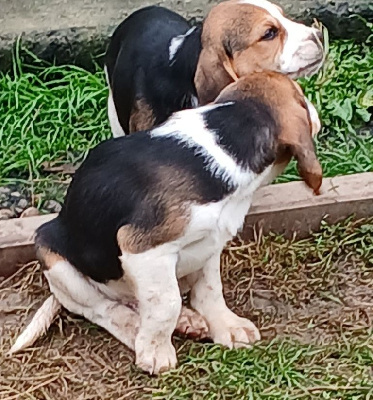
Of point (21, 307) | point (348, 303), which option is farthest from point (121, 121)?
point (348, 303)

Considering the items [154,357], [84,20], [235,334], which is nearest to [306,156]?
[235,334]

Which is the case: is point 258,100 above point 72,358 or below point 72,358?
above

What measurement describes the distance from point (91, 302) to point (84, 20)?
8.30ft

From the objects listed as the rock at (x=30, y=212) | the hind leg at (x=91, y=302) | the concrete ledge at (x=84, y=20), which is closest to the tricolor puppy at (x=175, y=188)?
the hind leg at (x=91, y=302)

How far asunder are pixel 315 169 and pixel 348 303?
3.14ft

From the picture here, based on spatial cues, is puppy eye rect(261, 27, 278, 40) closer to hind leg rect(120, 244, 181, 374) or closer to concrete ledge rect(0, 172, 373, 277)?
concrete ledge rect(0, 172, 373, 277)

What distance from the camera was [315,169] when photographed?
12.4 ft

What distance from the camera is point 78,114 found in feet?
19.8

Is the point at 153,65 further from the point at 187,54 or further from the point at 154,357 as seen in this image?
the point at 154,357

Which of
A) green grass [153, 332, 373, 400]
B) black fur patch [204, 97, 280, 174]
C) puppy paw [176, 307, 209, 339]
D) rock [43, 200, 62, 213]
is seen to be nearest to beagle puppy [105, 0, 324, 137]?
rock [43, 200, 62, 213]

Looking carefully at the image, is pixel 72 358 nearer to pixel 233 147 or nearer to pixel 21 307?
pixel 21 307

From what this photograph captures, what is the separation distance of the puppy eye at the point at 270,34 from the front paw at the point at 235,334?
3.92ft

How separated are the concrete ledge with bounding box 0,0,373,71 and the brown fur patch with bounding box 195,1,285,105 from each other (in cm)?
184

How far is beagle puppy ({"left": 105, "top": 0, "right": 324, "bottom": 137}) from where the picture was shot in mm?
4508
